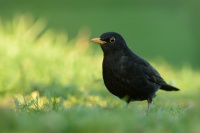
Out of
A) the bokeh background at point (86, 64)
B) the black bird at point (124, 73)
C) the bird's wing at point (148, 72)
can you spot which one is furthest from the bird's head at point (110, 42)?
the bokeh background at point (86, 64)

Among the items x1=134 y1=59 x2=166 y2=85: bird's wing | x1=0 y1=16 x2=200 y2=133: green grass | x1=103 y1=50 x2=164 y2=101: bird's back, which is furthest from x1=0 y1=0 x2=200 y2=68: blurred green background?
x1=103 y1=50 x2=164 y2=101: bird's back

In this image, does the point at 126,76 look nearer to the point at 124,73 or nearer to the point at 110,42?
the point at 124,73

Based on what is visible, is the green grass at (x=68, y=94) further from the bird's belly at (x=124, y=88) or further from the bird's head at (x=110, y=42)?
the bird's head at (x=110, y=42)

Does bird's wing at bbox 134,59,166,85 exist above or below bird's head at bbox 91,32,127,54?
below

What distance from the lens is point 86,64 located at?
31.4 feet

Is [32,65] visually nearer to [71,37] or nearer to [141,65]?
[141,65]

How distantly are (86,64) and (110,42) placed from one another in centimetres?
316

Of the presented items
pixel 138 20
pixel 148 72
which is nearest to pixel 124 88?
pixel 148 72

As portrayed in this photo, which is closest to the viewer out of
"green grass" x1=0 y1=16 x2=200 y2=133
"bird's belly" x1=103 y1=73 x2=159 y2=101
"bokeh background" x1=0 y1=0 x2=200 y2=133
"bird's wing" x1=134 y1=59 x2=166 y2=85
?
"green grass" x1=0 y1=16 x2=200 y2=133

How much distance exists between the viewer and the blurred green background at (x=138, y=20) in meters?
12.9

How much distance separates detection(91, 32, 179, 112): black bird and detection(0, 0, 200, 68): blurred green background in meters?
4.97

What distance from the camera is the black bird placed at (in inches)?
240

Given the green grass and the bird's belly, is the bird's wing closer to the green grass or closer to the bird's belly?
the bird's belly

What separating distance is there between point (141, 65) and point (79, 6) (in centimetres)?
949
